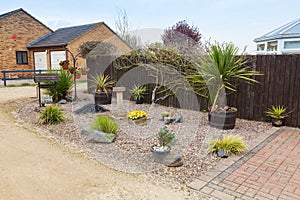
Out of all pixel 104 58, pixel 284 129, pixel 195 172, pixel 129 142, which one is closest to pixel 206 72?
pixel 284 129

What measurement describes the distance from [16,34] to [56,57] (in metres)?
3.51

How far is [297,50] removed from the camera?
30.0ft

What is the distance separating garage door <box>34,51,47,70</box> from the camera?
58.7 ft

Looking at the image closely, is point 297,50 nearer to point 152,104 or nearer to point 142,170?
point 152,104

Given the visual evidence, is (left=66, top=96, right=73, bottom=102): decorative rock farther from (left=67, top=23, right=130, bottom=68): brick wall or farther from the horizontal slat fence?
(left=67, top=23, right=130, bottom=68): brick wall

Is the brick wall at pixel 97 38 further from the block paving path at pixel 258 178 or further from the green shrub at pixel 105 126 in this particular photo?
the block paving path at pixel 258 178

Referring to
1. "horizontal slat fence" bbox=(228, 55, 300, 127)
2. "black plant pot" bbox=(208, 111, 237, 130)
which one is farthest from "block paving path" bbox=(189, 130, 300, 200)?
"horizontal slat fence" bbox=(228, 55, 300, 127)

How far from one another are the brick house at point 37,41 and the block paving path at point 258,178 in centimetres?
1381

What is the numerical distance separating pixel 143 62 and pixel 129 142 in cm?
405

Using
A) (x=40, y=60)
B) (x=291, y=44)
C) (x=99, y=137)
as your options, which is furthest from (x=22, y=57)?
(x=291, y=44)

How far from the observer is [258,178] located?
301cm

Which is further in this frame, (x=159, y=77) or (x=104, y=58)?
(x=104, y=58)

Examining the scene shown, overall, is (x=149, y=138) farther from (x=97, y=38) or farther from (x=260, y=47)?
(x=97, y=38)

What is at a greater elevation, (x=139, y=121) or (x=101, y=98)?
(x=101, y=98)
